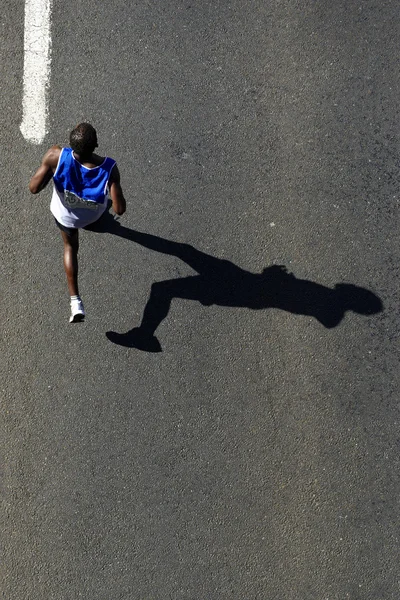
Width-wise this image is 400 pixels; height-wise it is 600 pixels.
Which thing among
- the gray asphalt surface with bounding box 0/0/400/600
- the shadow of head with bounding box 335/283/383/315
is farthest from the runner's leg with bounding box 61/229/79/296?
the shadow of head with bounding box 335/283/383/315

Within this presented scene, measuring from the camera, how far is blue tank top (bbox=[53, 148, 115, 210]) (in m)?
4.45

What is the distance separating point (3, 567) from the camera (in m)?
5.29

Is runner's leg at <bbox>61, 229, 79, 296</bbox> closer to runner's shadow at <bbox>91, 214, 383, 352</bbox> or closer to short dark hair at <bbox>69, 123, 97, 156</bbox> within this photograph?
runner's shadow at <bbox>91, 214, 383, 352</bbox>

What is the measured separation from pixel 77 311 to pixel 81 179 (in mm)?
1195

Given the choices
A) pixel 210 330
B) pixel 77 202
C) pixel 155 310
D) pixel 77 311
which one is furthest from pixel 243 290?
pixel 77 202

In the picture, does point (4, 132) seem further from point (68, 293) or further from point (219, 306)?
point (219, 306)

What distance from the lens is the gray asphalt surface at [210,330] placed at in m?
5.36

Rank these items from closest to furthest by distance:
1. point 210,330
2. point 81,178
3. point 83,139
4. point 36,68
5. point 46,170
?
1. point 83,139
2. point 81,178
3. point 46,170
4. point 210,330
5. point 36,68

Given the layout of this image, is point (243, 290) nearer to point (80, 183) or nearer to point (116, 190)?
point (116, 190)

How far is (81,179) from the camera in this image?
177 inches

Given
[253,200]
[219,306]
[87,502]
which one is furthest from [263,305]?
[87,502]

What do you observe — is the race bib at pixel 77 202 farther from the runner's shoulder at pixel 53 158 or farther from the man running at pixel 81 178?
the runner's shoulder at pixel 53 158

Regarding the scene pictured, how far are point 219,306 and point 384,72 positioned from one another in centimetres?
258

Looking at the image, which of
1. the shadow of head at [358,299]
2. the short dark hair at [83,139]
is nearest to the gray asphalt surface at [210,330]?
the shadow of head at [358,299]
